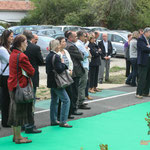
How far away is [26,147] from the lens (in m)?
6.57

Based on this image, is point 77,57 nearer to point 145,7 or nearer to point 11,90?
point 11,90

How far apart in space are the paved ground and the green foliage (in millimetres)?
29209

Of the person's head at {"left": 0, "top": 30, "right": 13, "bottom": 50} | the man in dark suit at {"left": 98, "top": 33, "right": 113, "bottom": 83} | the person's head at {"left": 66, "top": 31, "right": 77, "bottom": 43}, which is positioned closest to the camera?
the person's head at {"left": 0, "top": 30, "right": 13, "bottom": 50}

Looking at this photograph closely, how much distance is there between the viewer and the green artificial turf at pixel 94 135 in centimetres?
664

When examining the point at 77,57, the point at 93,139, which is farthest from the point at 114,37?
the point at 93,139

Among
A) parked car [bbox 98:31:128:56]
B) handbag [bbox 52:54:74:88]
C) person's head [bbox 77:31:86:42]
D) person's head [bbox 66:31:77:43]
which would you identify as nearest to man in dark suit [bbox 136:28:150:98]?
person's head [bbox 77:31:86:42]

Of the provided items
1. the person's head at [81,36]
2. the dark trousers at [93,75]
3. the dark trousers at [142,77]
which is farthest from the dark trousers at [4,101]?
the dark trousers at [142,77]

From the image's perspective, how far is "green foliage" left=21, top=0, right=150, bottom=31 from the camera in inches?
1629

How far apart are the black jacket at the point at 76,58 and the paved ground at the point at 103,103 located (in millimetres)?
997

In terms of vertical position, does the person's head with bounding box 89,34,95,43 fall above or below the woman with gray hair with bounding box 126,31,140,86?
above

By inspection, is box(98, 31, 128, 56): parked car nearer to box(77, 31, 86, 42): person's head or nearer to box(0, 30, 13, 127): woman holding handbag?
box(77, 31, 86, 42): person's head

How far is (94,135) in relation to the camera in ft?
24.1

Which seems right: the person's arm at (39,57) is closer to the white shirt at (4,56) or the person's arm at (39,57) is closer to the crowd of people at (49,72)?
the crowd of people at (49,72)

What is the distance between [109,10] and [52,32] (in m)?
18.4
